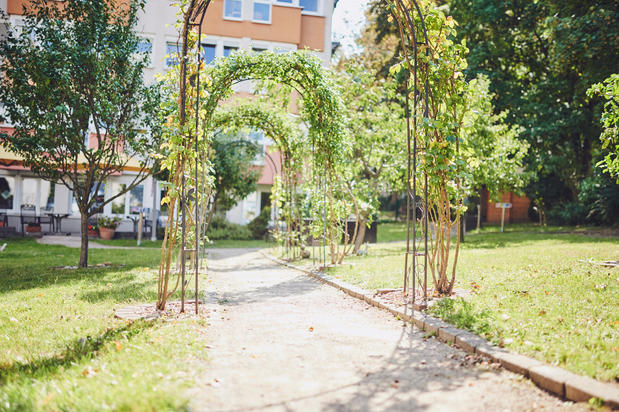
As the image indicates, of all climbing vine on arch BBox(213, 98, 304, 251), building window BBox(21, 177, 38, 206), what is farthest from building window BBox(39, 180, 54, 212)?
climbing vine on arch BBox(213, 98, 304, 251)

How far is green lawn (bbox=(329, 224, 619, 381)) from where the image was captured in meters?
3.92

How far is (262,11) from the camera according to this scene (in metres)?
23.6

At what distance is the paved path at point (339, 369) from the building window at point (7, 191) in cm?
1999

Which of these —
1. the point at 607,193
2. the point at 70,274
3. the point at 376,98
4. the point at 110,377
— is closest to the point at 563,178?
the point at 607,193

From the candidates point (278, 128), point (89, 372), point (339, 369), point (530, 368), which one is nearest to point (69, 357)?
point (89, 372)

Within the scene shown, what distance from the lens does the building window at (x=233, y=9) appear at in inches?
923

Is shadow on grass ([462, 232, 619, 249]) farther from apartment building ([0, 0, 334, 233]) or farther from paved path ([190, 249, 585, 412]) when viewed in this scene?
apartment building ([0, 0, 334, 233])

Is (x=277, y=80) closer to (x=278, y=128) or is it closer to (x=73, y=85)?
(x=278, y=128)

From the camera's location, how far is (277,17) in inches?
920

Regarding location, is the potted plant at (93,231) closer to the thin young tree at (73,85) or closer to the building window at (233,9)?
the thin young tree at (73,85)

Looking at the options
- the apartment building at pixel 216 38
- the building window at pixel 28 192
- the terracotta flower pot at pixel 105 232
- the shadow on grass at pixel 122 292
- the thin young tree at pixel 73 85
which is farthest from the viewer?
→ the building window at pixel 28 192

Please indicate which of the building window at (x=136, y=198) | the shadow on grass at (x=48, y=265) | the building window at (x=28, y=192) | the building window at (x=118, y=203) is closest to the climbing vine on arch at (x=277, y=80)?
the shadow on grass at (x=48, y=265)

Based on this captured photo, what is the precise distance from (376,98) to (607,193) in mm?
11160

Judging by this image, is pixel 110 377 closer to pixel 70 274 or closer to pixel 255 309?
pixel 255 309
